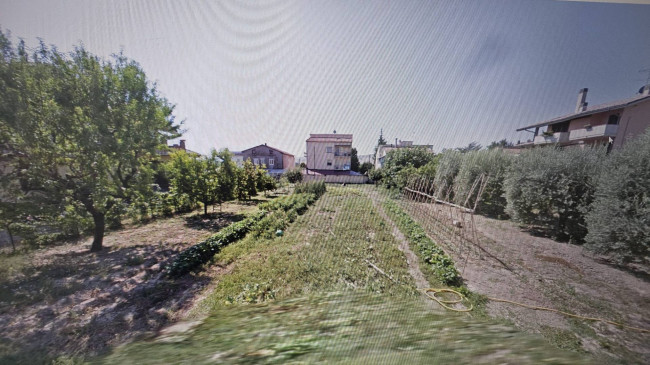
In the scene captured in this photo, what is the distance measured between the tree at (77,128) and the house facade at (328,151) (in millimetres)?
7706

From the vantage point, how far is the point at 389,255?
4234 mm

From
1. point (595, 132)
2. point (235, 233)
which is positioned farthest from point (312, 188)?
point (595, 132)

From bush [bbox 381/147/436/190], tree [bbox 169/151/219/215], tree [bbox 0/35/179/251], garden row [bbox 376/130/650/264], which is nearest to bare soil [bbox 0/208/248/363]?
tree [bbox 0/35/179/251]

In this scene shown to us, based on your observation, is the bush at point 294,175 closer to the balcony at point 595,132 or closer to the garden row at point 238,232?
the garden row at point 238,232

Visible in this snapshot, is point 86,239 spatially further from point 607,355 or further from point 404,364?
point 607,355

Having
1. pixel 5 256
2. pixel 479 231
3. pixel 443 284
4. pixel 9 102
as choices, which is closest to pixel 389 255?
pixel 443 284

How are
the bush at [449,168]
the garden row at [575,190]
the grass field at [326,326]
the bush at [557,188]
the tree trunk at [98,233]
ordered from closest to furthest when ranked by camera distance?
the grass field at [326,326]
the garden row at [575,190]
the tree trunk at [98,233]
the bush at [557,188]
the bush at [449,168]

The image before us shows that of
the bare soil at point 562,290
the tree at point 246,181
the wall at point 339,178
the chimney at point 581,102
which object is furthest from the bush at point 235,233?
the chimney at point 581,102

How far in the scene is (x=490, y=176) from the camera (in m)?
7.91

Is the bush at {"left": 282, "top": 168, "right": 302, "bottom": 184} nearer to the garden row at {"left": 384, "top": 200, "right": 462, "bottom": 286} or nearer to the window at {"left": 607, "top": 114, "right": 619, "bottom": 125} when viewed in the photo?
the garden row at {"left": 384, "top": 200, "right": 462, "bottom": 286}

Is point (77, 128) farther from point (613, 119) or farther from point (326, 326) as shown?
point (613, 119)

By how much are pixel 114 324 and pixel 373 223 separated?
21.5 feet

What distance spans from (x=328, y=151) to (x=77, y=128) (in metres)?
9.87

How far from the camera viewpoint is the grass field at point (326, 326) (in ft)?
3.51
